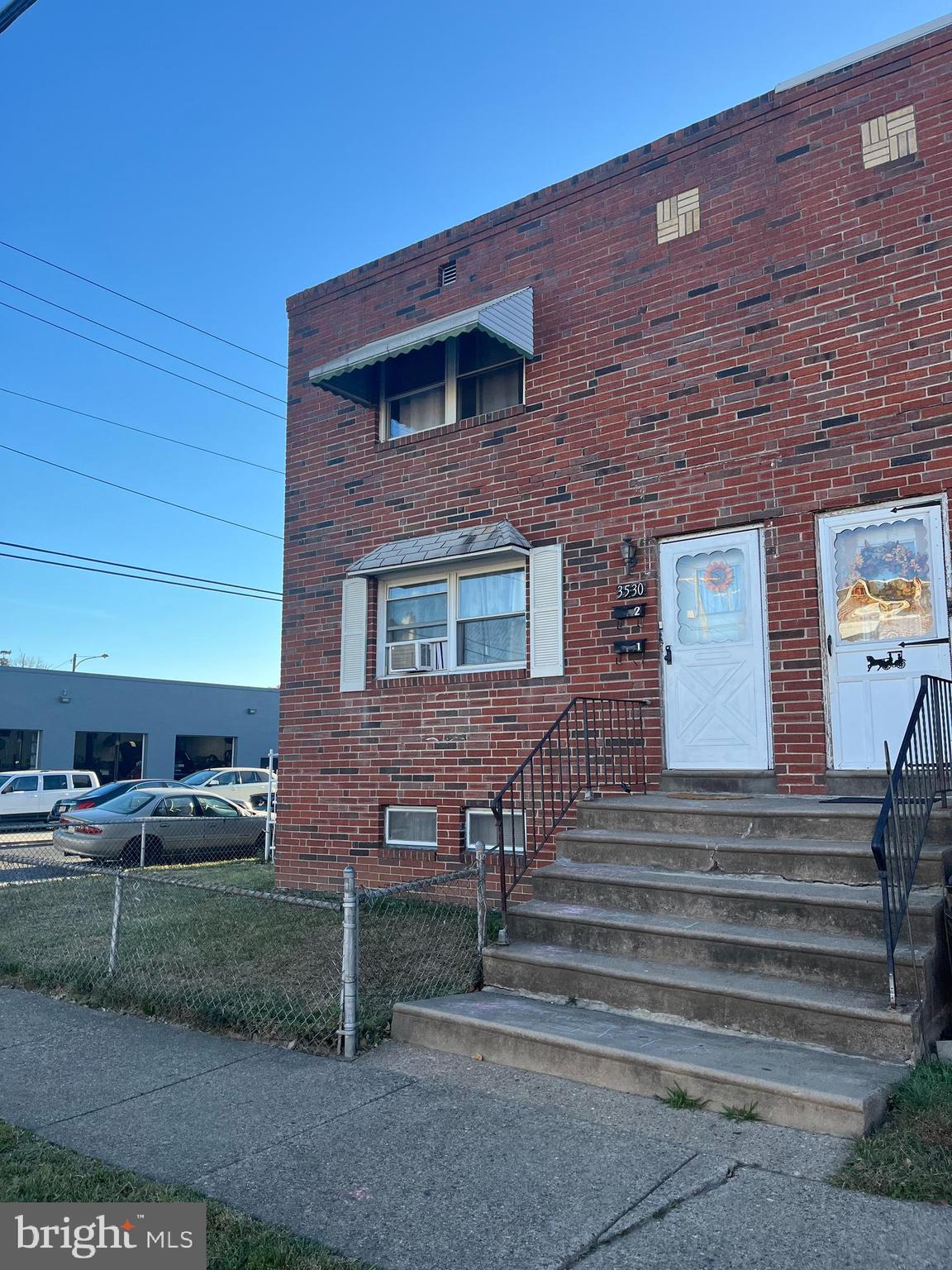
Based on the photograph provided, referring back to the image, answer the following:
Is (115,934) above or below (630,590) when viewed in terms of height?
below

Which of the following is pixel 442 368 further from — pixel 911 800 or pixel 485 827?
pixel 911 800

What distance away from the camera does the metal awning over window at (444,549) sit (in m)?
9.01

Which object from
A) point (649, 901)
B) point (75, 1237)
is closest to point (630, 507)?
point (649, 901)

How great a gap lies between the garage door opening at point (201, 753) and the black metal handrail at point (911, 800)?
30.5 meters

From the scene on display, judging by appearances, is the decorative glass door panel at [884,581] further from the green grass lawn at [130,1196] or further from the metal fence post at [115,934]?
the metal fence post at [115,934]

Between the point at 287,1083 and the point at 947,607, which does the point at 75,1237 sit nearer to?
the point at 287,1083

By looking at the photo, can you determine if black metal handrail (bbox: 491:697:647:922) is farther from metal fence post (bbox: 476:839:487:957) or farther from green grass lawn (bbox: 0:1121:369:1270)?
green grass lawn (bbox: 0:1121:369:1270)

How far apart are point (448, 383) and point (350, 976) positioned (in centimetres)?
659

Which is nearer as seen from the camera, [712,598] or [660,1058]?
[660,1058]

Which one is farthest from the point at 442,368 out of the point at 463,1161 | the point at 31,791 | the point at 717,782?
the point at 31,791

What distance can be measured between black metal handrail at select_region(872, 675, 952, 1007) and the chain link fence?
2.50 meters

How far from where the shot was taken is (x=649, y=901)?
6.14 m

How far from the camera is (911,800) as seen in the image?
5328 mm

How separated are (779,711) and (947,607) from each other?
4.65 ft
